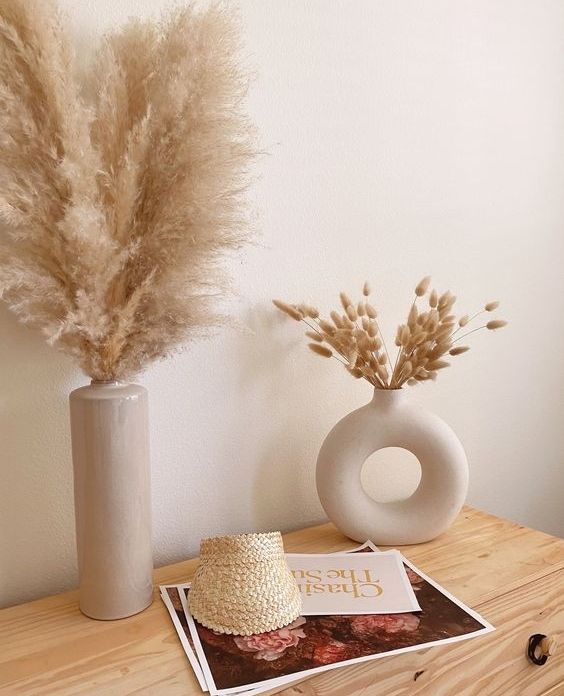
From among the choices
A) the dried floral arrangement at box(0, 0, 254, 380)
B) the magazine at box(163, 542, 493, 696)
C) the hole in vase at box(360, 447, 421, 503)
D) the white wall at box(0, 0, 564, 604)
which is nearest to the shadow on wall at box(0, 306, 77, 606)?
the white wall at box(0, 0, 564, 604)

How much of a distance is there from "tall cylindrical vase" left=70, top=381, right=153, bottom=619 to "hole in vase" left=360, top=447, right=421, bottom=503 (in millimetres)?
575

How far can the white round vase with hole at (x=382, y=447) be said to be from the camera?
101 cm

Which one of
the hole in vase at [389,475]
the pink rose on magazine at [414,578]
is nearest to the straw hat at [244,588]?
the pink rose on magazine at [414,578]

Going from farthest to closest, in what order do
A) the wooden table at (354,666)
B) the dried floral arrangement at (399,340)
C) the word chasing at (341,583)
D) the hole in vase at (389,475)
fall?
1. the hole in vase at (389,475)
2. the dried floral arrangement at (399,340)
3. the word chasing at (341,583)
4. the wooden table at (354,666)

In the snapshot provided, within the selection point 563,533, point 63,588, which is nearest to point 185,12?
A: point 63,588

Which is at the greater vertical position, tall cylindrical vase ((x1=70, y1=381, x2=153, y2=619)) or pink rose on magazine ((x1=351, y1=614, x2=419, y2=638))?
tall cylindrical vase ((x1=70, y1=381, x2=153, y2=619))

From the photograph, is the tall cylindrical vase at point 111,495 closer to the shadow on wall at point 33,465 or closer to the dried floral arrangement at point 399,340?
the shadow on wall at point 33,465

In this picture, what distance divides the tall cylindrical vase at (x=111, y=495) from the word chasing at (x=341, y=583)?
0.23 metres

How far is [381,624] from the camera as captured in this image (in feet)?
2.51

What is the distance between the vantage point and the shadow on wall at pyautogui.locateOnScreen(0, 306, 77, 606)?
85 cm

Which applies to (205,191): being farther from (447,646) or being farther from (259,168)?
(447,646)

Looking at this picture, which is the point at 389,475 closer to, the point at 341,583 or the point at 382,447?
the point at 382,447

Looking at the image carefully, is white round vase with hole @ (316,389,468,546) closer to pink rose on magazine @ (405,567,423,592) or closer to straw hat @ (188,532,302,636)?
pink rose on magazine @ (405,567,423,592)

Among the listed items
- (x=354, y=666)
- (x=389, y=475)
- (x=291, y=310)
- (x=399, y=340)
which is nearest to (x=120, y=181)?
(x=291, y=310)
